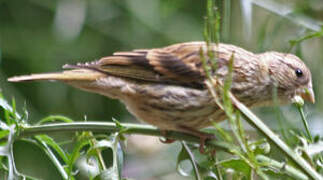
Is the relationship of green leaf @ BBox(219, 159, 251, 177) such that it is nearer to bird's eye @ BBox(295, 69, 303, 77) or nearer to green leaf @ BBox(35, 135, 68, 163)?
green leaf @ BBox(35, 135, 68, 163)

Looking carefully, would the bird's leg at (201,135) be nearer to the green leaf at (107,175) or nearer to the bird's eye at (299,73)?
the green leaf at (107,175)

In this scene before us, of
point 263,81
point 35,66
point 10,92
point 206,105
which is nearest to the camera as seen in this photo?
point 206,105

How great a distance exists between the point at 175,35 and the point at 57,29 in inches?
37.7

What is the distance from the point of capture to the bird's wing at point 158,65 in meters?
2.71

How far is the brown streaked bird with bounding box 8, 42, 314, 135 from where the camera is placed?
2.61 meters

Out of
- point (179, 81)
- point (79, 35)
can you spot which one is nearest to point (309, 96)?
point (179, 81)

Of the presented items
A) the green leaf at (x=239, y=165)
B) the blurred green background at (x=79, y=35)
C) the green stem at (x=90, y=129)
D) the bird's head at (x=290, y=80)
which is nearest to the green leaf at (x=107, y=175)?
the green stem at (x=90, y=129)

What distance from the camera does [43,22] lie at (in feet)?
17.3

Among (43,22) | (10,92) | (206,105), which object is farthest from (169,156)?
(43,22)

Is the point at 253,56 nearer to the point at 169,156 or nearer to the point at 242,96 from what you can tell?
the point at 242,96

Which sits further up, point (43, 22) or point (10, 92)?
point (43, 22)

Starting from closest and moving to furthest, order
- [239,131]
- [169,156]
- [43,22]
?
[239,131], [169,156], [43,22]

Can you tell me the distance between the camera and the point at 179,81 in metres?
2.77

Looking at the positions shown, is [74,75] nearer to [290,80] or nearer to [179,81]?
[179,81]
